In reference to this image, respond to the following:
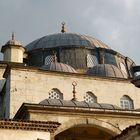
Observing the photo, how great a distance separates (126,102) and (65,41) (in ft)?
23.6

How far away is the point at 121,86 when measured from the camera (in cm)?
2638

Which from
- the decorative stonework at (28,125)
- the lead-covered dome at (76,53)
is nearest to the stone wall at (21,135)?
the decorative stonework at (28,125)

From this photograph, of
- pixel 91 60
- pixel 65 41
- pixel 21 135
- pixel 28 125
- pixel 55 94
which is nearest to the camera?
pixel 21 135

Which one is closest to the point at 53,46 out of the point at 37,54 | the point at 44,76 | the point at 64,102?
the point at 37,54

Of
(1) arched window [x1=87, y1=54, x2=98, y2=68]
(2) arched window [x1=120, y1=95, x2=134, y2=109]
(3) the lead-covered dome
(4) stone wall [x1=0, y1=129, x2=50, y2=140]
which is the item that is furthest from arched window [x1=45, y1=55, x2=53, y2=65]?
(4) stone wall [x1=0, y1=129, x2=50, y2=140]

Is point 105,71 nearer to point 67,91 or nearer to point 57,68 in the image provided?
point 57,68

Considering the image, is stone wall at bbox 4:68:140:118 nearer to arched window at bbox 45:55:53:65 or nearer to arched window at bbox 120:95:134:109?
arched window at bbox 120:95:134:109

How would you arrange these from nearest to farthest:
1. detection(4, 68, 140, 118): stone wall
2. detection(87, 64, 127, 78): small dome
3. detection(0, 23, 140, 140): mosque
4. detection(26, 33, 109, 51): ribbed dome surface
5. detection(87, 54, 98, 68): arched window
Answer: detection(0, 23, 140, 140): mosque → detection(4, 68, 140, 118): stone wall → detection(87, 64, 127, 78): small dome → detection(87, 54, 98, 68): arched window → detection(26, 33, 109, 51): ribbed dome surface

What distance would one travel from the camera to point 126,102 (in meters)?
26.5

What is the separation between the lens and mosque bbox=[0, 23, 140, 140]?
17108mm

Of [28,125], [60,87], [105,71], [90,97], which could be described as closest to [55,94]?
[60,87]

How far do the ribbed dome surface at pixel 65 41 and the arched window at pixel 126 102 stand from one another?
5508 mm

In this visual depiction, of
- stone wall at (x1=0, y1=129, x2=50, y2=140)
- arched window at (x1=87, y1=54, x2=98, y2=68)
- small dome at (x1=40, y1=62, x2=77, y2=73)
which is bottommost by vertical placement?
stone wall at (x1=0, y1=129, x2=50, y2=140)

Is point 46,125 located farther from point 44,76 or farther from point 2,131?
point 44,76
